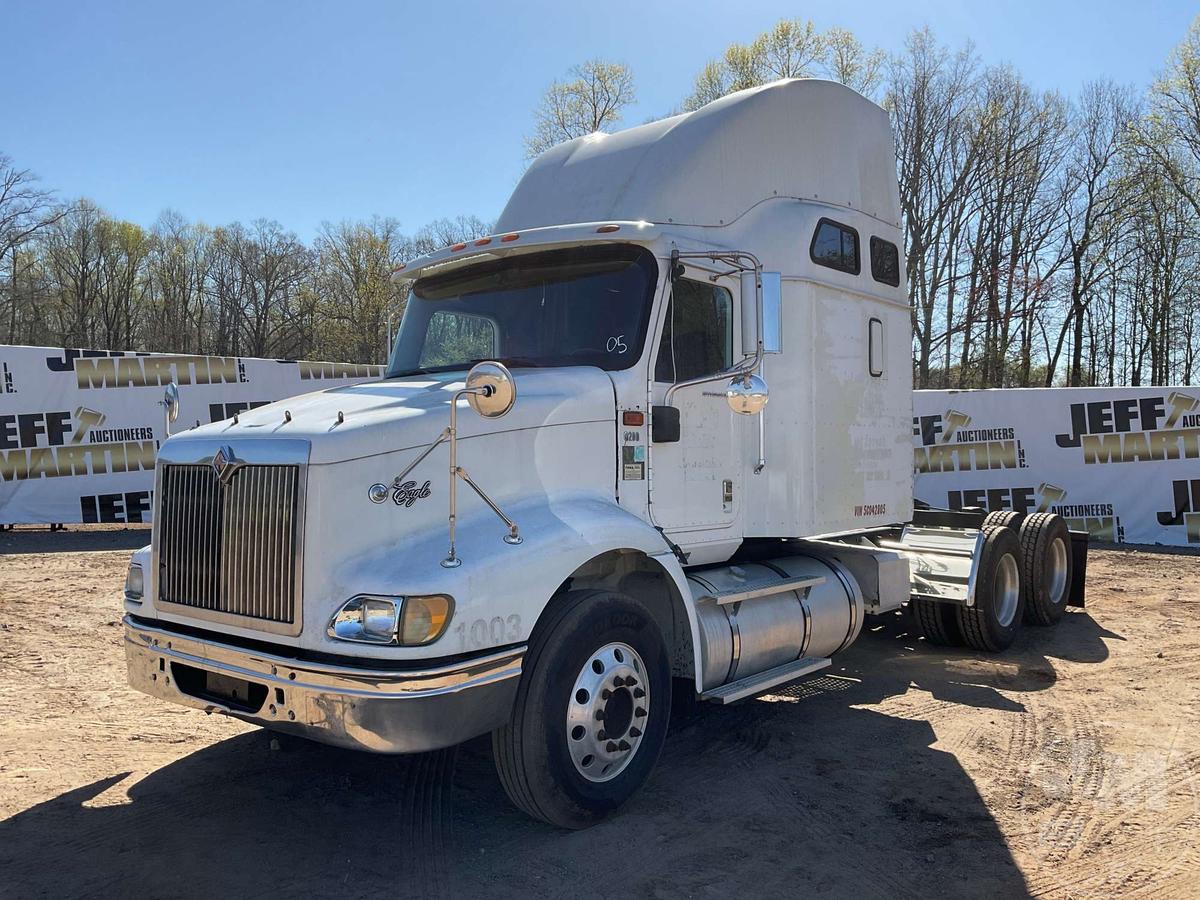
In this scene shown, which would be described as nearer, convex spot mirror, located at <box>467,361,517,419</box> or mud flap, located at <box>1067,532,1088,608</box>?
convex spot mirror, located at <box>467,361,517,419</box>

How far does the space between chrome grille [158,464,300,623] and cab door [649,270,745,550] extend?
210 cm

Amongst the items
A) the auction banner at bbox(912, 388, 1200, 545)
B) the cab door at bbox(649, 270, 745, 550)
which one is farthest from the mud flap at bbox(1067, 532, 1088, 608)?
the cab door at bbox(649, 270, 745, 550)

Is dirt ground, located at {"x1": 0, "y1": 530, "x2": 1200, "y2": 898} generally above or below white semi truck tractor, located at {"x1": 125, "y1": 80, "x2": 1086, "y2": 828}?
below

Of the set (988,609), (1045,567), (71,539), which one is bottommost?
(988,609)

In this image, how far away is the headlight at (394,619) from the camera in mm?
3646

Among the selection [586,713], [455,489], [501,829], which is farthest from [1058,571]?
[455,489]

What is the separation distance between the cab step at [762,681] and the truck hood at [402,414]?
173 centimetres

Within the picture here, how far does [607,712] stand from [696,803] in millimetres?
802

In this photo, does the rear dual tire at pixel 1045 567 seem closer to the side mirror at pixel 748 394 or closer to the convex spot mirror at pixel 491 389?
the side mirror at pixel 748 394

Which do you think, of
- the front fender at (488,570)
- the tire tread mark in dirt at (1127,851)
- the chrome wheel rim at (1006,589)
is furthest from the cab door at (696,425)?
the chrome wheel rim at (1006,589)

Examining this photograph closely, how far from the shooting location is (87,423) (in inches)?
644

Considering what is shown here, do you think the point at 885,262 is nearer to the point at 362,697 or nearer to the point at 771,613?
the point at 771,613

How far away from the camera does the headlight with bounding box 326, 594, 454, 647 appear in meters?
3.65

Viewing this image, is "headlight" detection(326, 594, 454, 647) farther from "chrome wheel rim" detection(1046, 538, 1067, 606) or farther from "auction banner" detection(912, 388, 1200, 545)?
"auction banner" detection(912, 388, 1200, 545)
